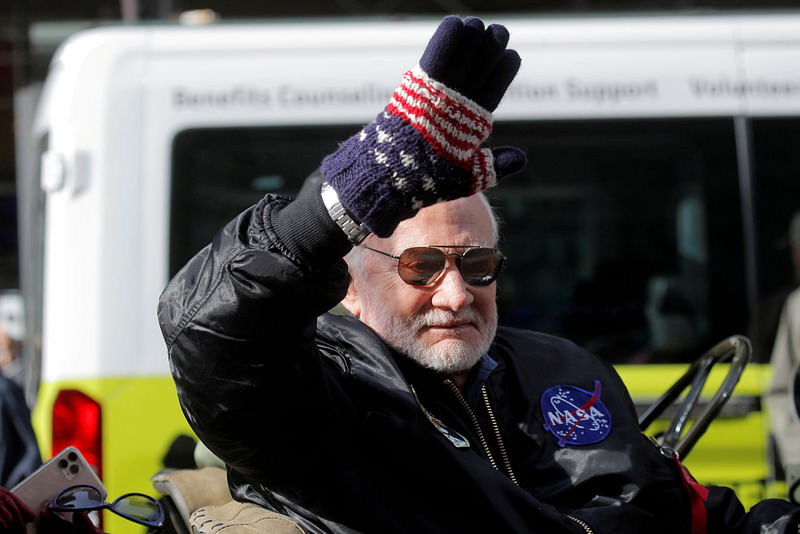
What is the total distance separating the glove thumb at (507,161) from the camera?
1376mm

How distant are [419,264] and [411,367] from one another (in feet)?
0.72

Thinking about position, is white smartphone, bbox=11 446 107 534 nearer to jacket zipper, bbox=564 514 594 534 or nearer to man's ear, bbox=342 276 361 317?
man's ear, bbox=342 276 361 317

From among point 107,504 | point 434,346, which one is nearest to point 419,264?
point 434,346

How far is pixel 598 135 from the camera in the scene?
3584mm

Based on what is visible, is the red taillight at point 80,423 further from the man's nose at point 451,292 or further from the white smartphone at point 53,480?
the man's nose at point 451,292

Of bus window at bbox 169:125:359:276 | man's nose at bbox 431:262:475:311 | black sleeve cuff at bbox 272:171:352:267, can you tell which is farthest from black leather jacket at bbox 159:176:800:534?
bus window at bbox 169:125:359:276

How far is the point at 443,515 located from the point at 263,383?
460mm

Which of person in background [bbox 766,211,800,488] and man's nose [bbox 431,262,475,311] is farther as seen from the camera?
person in background [bbox 766,211,800,488]

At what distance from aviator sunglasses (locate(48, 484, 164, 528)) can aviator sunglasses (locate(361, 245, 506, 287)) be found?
0.68 m

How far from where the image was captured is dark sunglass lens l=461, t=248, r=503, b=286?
1.91 metres

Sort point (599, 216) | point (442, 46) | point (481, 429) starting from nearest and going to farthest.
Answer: point (442, 46) < point (481, 429) < point (599, 216)

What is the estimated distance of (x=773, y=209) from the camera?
355 centimetres

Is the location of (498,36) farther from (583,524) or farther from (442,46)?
(583,524)

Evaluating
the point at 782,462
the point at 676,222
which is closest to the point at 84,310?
the point at 676,222
